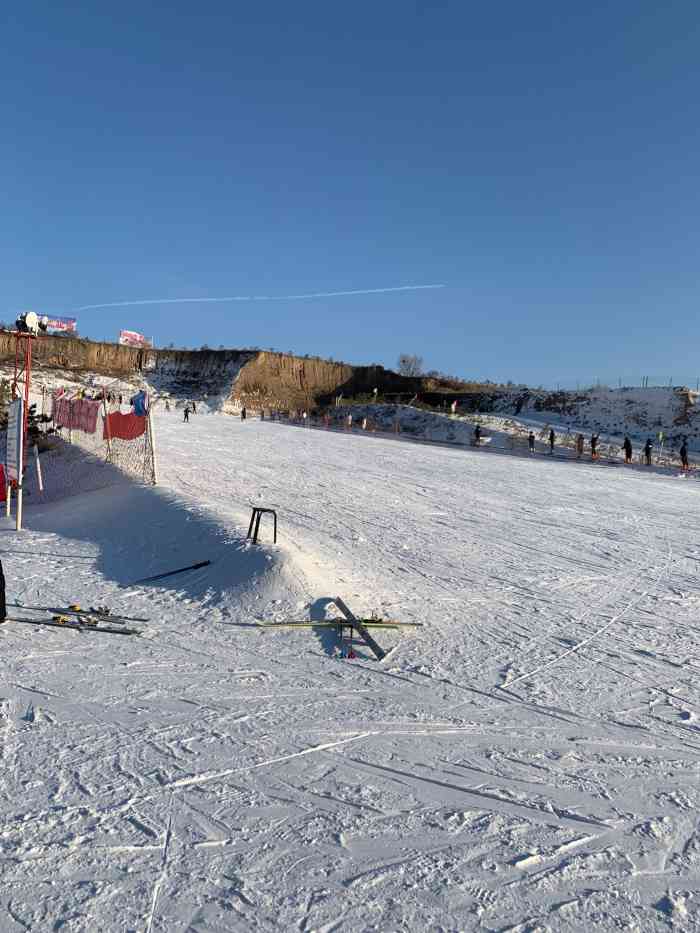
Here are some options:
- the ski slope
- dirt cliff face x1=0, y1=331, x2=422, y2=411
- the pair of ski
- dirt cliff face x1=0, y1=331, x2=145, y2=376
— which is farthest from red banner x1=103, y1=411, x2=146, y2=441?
dirt cliff face x1=0, y1=331, x2=145, y2=376

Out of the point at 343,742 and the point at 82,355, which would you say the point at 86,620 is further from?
the point at 82,355

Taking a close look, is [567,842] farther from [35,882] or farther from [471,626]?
[471,626]

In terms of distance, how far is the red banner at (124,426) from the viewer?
17202mm

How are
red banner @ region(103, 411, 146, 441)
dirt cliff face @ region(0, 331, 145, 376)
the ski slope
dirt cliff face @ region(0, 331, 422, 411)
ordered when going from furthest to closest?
dirt cliff face @ region(0, 331, 422, 411), dirt cliff face @ region(0, 331, 145, 376), red banner @ region(103, 411, 146, 441), the ski slope

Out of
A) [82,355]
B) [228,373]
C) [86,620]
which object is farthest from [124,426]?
[82,355]

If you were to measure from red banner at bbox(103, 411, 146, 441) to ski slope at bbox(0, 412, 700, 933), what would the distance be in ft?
22.0

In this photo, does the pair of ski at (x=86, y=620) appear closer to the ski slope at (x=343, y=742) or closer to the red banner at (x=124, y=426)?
the ski slope at (x=343, y=742)

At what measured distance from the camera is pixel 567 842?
143 inches

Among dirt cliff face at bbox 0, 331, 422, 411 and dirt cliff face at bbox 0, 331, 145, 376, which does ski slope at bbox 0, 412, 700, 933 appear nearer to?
dirt cliff face at bbox 0, 331, 422, 411

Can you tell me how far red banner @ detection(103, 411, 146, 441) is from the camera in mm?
17202

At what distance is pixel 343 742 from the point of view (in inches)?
184

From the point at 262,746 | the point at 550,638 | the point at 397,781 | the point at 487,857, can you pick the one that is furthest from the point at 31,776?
the point at 550,638

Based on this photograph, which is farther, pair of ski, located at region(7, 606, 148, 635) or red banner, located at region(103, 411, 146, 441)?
red banner, located at region(103, 411, 146, 441)

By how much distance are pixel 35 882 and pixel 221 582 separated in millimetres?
5285
